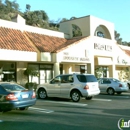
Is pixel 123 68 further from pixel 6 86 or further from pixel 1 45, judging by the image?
pixel 6 86

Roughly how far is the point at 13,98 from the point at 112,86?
423 inches

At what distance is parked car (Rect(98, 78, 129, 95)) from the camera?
17703 mm

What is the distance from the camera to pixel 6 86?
9742mm

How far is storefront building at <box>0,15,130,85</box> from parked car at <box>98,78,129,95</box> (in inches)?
156

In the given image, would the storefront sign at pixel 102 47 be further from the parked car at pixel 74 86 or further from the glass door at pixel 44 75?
the parked car at pixel 74 86

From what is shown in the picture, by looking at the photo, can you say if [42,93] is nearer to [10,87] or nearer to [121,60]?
[10,87]

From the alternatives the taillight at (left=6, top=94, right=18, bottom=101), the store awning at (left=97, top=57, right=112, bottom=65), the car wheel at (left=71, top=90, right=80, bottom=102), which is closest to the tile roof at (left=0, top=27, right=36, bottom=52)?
the car wheel at (left=71, top=90, right=80, bottom=102)

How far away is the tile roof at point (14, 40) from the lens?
16.9 m

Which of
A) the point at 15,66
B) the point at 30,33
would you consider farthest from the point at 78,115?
the point at 30,33

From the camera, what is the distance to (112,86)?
17.9m

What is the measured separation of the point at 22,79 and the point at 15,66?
1350 mm

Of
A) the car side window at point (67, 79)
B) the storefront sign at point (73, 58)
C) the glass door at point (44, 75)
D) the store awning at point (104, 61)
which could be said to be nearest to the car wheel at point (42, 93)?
the car side window at point (67, 79)

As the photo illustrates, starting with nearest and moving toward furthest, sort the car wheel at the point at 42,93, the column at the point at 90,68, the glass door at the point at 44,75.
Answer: the car wheel at the point at 42,93
the glass door at the point at 44,75
the column at the point at 90,68

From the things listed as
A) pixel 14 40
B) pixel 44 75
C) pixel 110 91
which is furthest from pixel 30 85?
pixel 110 91
